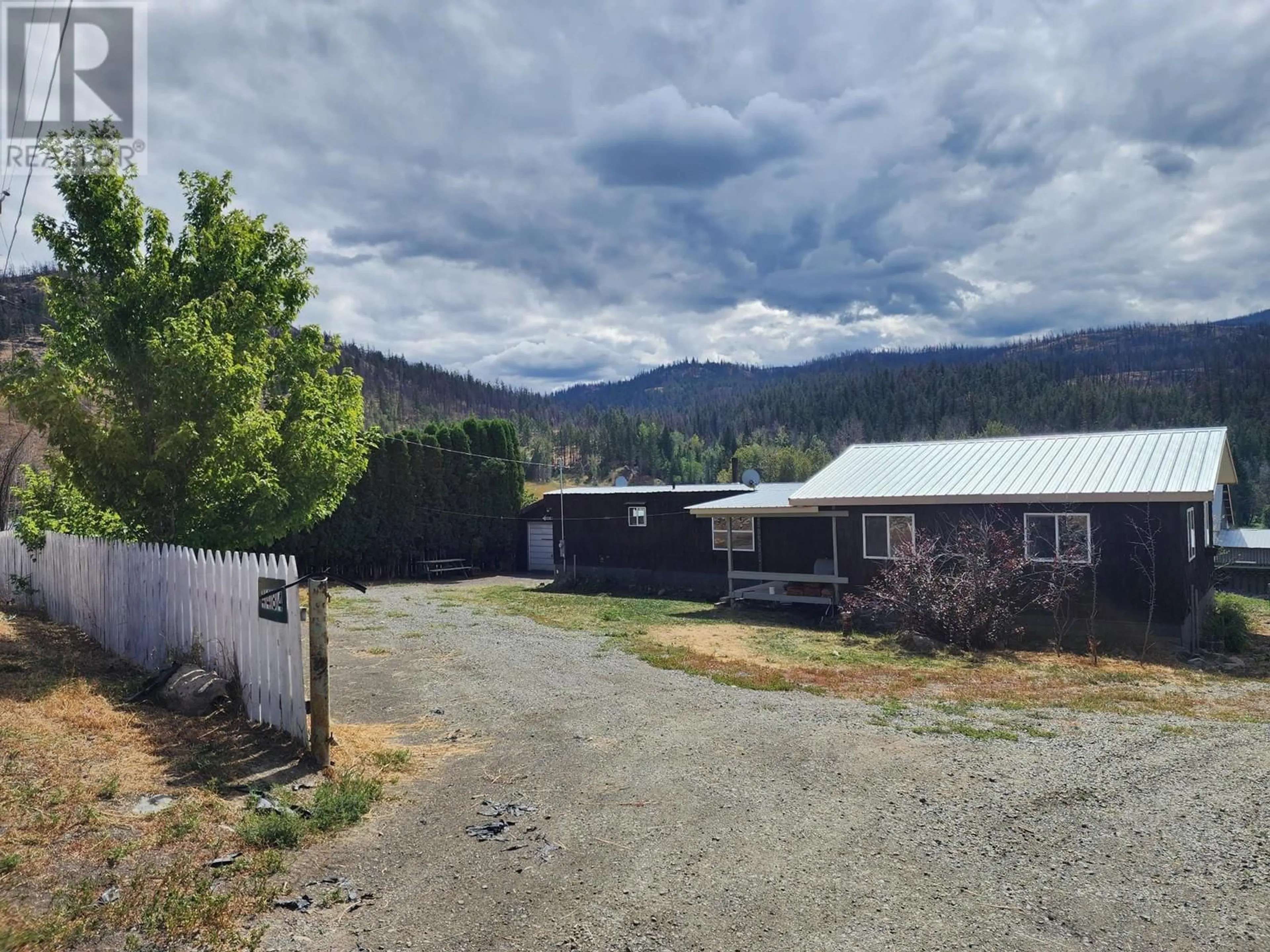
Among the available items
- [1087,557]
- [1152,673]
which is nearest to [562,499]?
[1087,557]

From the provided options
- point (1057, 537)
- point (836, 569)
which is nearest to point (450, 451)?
point (836, 569)

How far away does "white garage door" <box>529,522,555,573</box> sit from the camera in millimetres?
34094

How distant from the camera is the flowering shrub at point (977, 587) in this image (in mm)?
14781

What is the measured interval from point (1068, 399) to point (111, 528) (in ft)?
398

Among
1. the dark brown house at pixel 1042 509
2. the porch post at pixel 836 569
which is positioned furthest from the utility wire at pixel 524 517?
the porch post at pixel 836 569

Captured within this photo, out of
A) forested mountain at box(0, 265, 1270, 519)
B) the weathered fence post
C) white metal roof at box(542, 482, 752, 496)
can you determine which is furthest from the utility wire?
forested mountain at box(0, 265, 1270, 519)

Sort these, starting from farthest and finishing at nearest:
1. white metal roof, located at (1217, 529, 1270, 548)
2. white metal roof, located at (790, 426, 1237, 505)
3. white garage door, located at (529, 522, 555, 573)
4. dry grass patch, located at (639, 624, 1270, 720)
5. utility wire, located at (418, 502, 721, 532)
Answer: white garage door, located at (529, 522, 555, 573)
utility wire, located at (418, 502, 721, 532)
white metal roof, located at (1217, 529, 1270, 548)
white metal roof, located at (790, 426, 1237, 505)
dry grass patch, located at (639, 624, 1270, 720)

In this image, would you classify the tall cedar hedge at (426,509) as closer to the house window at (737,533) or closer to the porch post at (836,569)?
the house window at (737,533)

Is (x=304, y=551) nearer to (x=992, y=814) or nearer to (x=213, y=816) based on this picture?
(x=213, y=816)

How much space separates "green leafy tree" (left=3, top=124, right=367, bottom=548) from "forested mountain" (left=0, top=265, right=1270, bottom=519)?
67173mm

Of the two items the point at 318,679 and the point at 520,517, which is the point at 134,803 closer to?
the point at 318,679

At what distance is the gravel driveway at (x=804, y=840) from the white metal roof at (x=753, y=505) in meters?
12.3

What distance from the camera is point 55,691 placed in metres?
7.41

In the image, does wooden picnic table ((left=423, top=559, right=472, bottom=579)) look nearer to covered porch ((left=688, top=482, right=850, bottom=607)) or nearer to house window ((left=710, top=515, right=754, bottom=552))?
house window ((left=710, top=515, right=754, bottom=552))
